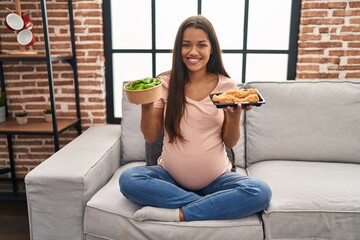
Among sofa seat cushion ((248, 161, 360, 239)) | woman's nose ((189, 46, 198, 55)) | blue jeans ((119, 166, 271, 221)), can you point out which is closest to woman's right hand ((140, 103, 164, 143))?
blue jeans ((119, 166, 271, 221))

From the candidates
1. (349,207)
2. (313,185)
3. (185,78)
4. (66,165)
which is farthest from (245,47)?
(66,165)

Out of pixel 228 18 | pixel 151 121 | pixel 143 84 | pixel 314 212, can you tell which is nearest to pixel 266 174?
pixel 314 212

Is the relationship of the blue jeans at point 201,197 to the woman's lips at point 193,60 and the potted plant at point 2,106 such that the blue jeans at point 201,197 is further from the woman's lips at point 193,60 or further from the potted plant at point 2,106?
the potted plant at point 2,106

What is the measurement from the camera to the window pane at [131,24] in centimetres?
244

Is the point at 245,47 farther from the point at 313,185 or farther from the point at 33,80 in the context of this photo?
the point at 33,80

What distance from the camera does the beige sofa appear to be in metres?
1.42

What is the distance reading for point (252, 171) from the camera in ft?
6.29

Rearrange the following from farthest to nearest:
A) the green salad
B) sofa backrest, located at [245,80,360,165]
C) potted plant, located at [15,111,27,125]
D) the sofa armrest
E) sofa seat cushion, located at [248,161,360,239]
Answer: potted plant, located at [15,111,27,125] → sofa backrest, located at [245,80,360,165] → the sofa armrest → sofa seat cushion, located at [248,161,360,239] → the green salad

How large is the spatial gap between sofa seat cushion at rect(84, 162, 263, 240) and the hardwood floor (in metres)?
0.74

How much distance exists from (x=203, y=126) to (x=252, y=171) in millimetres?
544

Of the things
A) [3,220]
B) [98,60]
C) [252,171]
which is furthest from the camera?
[98,60]

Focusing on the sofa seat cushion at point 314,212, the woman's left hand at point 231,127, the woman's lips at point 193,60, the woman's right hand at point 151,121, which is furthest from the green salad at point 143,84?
the sofa seat cushion at point 314,212

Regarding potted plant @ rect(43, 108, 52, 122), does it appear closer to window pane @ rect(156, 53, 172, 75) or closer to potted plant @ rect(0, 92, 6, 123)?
potted plant @ rect(0, 92, 6, 123)

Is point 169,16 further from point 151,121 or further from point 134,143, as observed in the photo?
point 151,121
